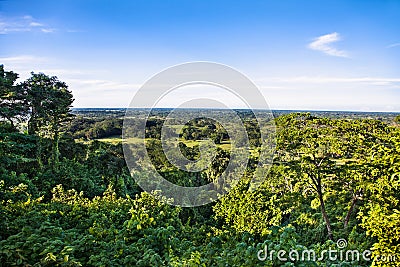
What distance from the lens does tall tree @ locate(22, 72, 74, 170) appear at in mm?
11703

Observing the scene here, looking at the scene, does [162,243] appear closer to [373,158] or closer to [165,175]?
[373,158]

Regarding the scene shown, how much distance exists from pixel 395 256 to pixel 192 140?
41.1ft

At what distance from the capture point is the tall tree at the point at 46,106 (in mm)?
11703

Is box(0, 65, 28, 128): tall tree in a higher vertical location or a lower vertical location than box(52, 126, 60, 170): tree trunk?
higher

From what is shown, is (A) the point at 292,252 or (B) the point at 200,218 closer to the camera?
(A) the point at 292,252

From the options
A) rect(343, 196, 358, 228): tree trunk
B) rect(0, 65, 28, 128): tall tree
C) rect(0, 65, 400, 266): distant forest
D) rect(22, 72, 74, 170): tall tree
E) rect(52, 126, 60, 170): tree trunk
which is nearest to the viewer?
rect(0, 65, 400, 266): distant forest

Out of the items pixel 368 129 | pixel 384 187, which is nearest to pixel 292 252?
pixel 384 187

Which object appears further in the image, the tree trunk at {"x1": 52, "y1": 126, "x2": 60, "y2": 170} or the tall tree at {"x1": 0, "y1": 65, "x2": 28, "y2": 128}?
the tree trunk at {"x1": 52, "y1": 126, "x2": 60, "y2": 170}

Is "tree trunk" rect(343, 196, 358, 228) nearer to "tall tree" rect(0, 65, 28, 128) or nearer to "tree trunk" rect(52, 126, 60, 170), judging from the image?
"tree trunk" rect(52, 126, 60, 170)

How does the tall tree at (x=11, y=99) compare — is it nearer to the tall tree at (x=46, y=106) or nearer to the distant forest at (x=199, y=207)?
the distant forest at (x=199, y=207)

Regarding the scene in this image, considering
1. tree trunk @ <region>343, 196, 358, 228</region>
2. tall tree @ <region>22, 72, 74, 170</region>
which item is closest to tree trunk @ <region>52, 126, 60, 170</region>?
tall tree @ <region>22, 72, 74, 170</region>

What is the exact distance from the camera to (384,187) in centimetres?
702

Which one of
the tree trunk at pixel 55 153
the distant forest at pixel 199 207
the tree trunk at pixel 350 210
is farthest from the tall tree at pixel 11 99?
the tree trunk at pixel 350 210

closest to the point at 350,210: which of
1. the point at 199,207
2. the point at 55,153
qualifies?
the point at 199,207
